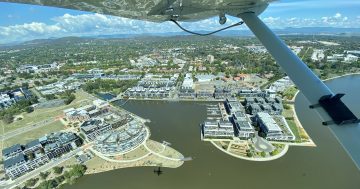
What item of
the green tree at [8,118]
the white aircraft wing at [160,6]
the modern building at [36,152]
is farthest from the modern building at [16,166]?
the white aircraft wing at [160,6]

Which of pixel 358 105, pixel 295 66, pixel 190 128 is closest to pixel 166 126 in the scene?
pixel 190 128

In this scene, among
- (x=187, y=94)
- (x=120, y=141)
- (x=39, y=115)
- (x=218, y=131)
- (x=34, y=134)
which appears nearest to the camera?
(x=120, y=141)

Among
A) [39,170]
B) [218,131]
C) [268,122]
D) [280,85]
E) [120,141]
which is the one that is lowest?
[39,170]

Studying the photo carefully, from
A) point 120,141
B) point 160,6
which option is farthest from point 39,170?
point 160,6

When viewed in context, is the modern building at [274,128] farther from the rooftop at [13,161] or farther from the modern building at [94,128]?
the rooftop at [13,161]

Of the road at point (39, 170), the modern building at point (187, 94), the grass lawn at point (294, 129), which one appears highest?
the modern building at point (187, 94)

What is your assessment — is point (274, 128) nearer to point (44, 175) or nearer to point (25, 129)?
point (44, 175)
